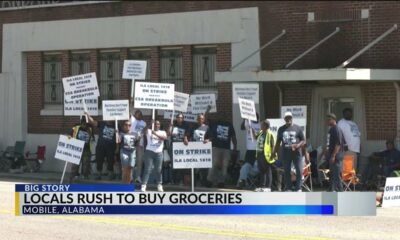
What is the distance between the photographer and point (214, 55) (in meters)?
21.1

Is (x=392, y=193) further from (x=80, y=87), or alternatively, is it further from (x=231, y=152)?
(x=80, y=87)

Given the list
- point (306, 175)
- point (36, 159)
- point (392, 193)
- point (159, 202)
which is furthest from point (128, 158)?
point (392, 193)

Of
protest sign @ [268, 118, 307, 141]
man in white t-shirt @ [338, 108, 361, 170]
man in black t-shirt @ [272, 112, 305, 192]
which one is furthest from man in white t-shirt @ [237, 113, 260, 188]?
man in white t-shirt @ [338, 108, 361, 170]

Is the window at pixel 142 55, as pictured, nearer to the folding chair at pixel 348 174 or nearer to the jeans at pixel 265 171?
the jeans at pixel 265 171

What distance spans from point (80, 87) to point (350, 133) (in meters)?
6.71

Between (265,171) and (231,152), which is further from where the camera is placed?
(231,152)

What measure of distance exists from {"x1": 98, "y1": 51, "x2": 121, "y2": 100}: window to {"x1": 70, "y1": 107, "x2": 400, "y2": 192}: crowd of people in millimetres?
2903

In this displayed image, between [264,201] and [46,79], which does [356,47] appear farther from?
[264,201]

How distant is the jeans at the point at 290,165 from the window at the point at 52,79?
10.2m

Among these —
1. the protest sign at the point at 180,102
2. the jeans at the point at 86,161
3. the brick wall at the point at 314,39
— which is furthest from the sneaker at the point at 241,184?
the jeans at the point at 86,161

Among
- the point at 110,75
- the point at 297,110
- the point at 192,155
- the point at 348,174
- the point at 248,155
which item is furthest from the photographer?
the point at 110,75

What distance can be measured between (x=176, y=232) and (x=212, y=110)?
8.46m

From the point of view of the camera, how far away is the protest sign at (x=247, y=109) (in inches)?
670

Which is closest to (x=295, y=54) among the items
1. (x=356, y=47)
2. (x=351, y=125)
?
(x=356, y=47)
